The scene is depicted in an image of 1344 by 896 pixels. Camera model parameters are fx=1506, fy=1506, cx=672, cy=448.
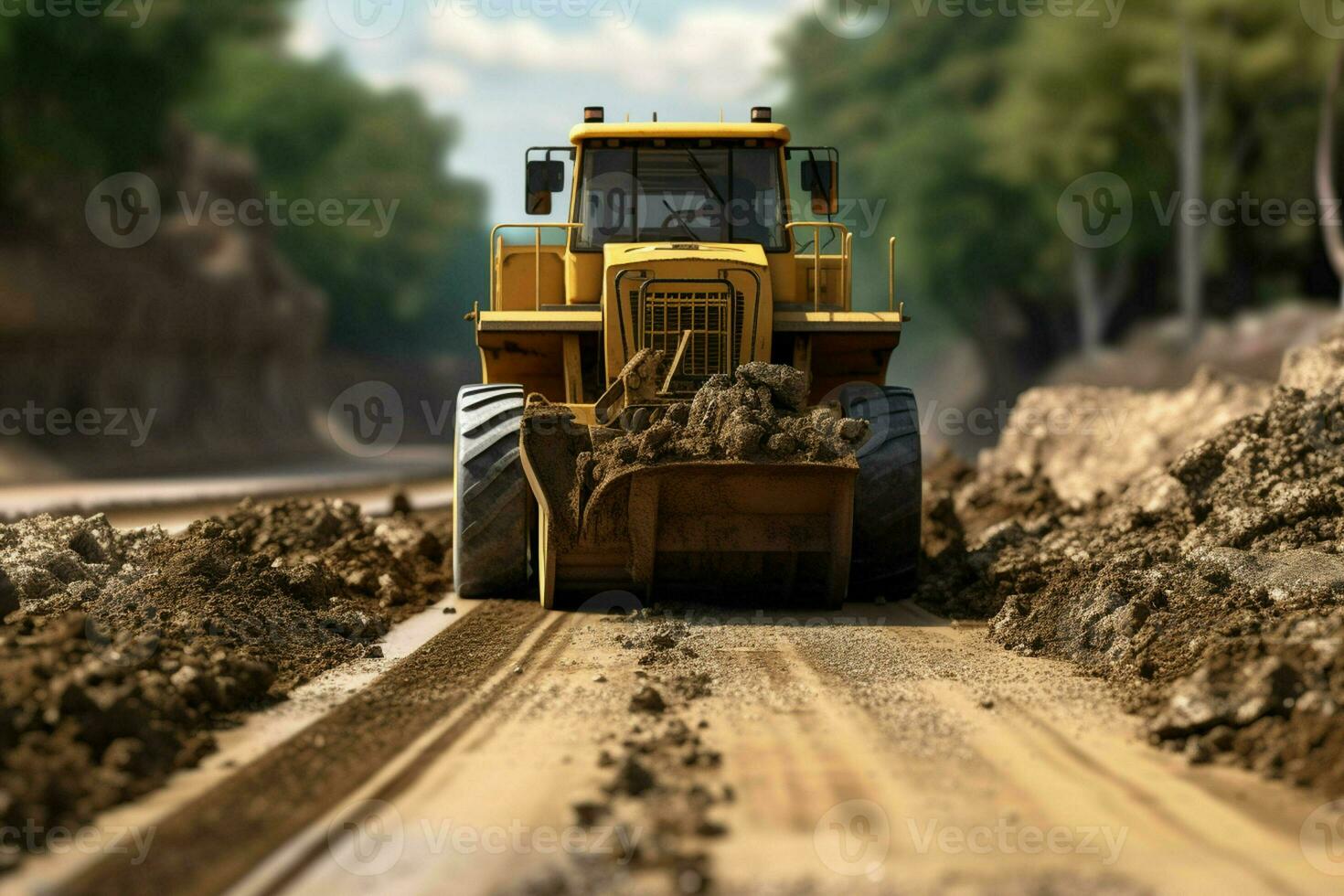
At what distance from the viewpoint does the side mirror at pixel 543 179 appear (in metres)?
12.0

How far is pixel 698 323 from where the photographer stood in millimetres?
10922

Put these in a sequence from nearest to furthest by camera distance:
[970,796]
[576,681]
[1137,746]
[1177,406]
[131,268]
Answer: [970,796] → [1137,746] → [576,681] → [1177,406] → [131,268]

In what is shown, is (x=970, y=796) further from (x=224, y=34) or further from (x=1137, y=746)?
(x=224, y=34)

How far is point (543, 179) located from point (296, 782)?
6.92 metres

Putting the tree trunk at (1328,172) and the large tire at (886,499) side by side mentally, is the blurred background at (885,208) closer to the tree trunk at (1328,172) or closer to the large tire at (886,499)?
the tree trunk at (1328,172)

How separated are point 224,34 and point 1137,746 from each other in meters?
33.8

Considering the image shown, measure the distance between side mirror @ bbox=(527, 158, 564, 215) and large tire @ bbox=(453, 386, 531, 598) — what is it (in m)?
1.69

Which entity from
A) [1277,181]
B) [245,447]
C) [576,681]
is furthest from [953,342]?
[576,681]

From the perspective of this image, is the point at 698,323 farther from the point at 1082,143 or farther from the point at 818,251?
the point at 1082,143

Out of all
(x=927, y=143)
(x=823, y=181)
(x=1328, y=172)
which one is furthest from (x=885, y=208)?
(x=823, y=181)

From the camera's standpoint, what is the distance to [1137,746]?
6617 mm

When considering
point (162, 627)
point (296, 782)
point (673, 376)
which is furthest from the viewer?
Answer: point (673, 376)

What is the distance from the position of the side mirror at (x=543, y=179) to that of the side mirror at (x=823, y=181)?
6.54 ft

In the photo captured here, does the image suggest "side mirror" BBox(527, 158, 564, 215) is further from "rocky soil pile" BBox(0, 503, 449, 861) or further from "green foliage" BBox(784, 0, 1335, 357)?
"green foliage" BBox(784, 0, 1335, 357)
